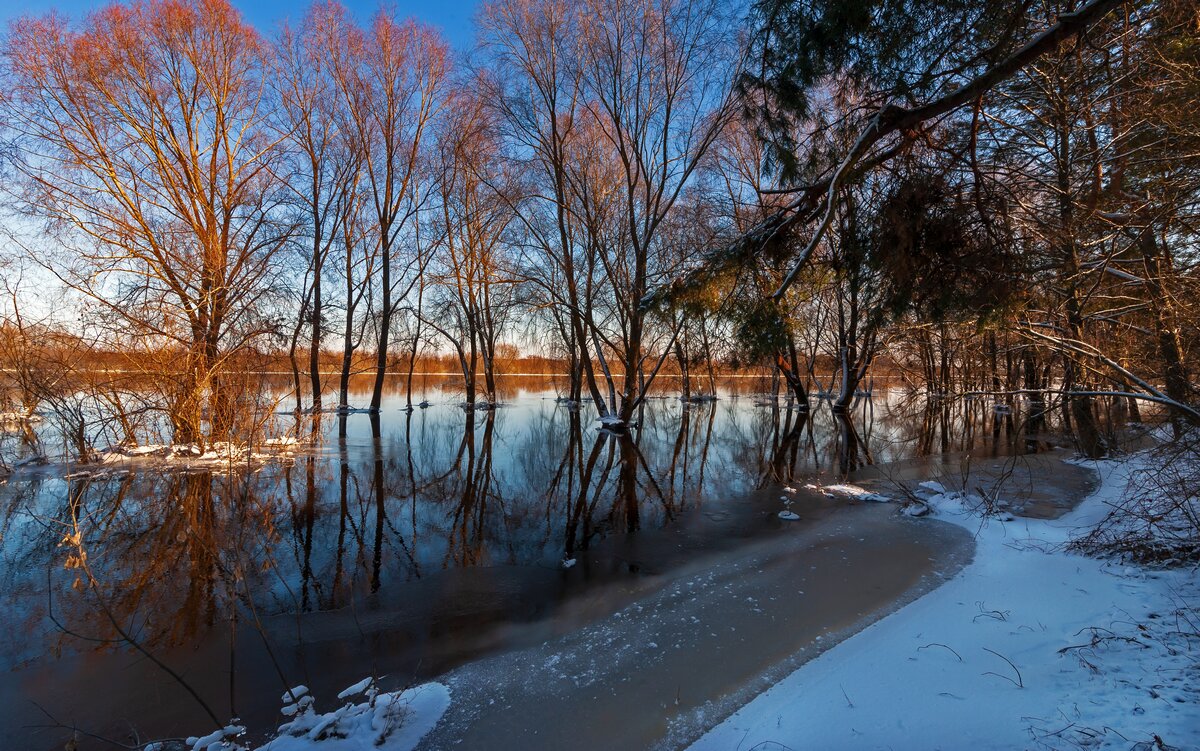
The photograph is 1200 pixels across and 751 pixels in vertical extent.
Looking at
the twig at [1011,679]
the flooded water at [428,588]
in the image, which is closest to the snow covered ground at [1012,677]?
the twig at [1011,679]

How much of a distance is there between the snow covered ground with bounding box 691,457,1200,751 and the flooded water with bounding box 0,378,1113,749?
444 millimetres

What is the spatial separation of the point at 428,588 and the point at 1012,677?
4.68 m

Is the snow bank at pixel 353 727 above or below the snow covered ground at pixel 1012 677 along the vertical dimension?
below

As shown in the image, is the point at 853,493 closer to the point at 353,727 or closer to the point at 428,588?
the point at 428,588

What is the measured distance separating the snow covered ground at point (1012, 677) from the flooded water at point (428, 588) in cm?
44

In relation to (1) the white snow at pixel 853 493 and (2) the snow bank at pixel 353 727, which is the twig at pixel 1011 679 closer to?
(2) the snow bank at pixel 353 727

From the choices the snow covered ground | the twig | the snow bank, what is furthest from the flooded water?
the twig

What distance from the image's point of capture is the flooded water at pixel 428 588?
11.2 ft

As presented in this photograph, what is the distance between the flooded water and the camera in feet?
11.2

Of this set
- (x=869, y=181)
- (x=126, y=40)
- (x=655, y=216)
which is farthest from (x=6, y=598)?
(x=655, y=216)

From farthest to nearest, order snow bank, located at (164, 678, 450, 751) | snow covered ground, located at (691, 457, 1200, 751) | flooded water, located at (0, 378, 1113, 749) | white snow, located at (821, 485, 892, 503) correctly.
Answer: white snow, located at (821, 485, 892, 503)
flooded water, located at (0, 378, 1113, 749)
snow bank, located at (164, 678, 450, 751)
snow covered ground, located at (691, 457, 1200, 751)

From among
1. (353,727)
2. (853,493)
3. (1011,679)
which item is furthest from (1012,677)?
(853,493)

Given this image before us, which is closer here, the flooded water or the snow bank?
the snow bank

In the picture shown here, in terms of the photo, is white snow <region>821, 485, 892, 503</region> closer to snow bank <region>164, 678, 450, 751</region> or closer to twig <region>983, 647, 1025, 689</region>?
twig <region>983, 647, 1025, 689</region>
